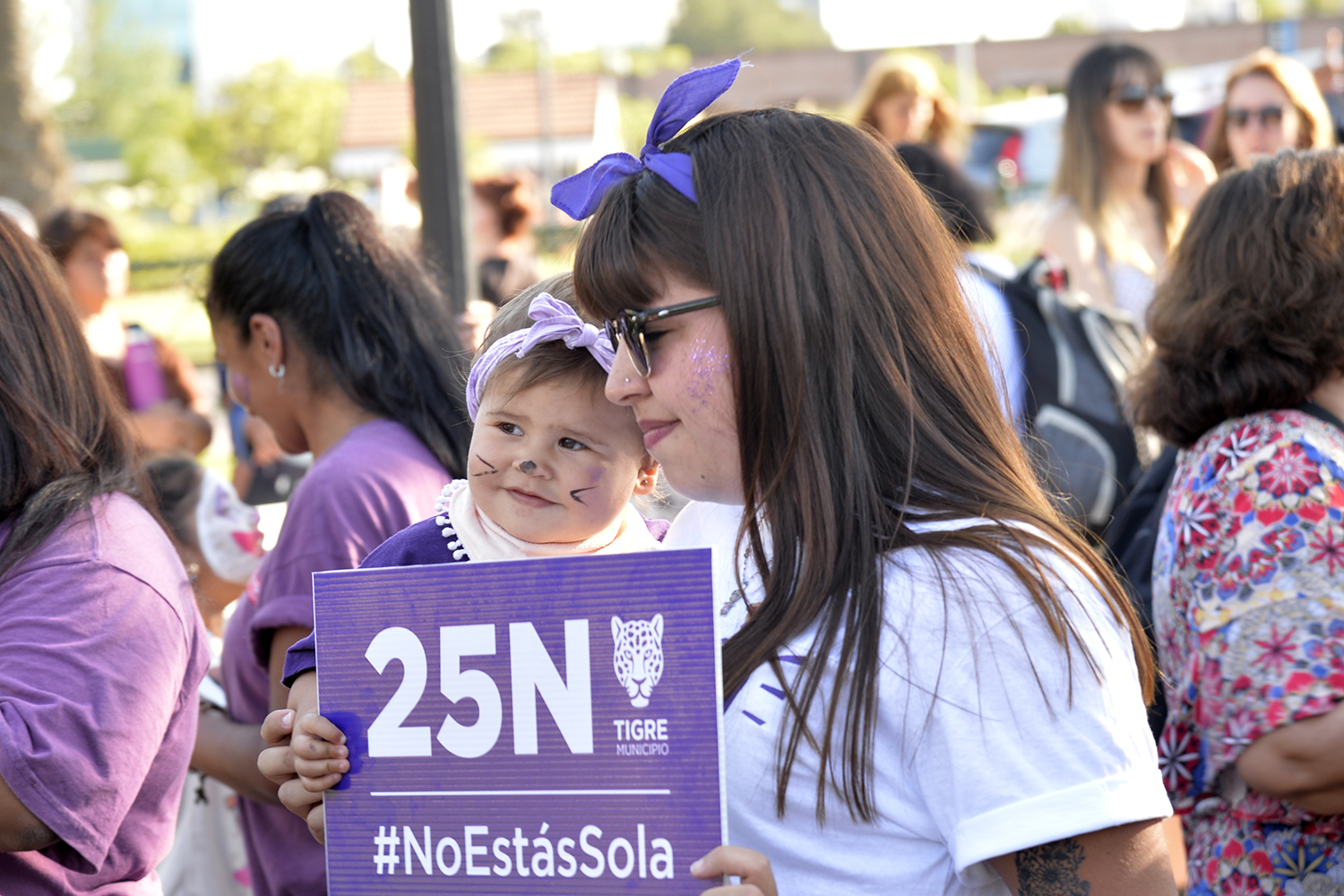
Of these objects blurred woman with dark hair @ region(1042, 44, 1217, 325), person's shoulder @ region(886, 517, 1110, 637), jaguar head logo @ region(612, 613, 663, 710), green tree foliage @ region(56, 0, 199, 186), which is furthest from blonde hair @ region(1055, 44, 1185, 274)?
green tree foliage @ region(56, 0, 199, 186)

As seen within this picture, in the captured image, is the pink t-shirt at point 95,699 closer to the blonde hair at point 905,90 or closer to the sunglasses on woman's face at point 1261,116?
the blonde hair at point 905,90

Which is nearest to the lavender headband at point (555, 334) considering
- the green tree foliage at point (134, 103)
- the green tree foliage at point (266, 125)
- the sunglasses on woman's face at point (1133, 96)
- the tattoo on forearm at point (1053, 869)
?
the tattoo on forearm at point (1053, 869)

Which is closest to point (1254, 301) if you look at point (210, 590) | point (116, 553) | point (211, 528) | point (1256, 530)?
point (1256, 530)

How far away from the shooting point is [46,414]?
7.50 feet

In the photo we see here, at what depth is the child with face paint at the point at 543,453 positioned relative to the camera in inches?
78.6

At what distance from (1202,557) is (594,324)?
1.22 metres

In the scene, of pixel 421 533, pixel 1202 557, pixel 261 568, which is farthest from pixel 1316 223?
pixel 261 568

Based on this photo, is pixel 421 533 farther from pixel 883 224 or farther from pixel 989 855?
pixel 989 855

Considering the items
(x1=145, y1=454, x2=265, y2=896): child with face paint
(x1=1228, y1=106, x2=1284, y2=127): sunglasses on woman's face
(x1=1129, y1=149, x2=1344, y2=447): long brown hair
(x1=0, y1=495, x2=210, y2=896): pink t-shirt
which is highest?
(x1=1228, y1=106, x2=1284, y2=127): sunglasses on woman's face

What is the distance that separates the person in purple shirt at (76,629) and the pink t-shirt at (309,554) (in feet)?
0.64

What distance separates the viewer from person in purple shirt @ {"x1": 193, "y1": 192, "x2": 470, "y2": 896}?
2561 mm

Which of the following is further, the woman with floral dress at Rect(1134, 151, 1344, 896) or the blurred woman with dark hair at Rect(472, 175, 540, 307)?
the blurred woman with dark hair at Rect(472, 175, 540, 307)

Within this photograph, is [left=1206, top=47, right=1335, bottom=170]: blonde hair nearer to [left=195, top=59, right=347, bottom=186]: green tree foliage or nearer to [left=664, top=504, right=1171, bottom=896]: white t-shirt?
[left=664, top=504, right=1171, bottom=896]: white t-shirt

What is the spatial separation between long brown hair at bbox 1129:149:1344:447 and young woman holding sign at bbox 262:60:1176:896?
96 cm
